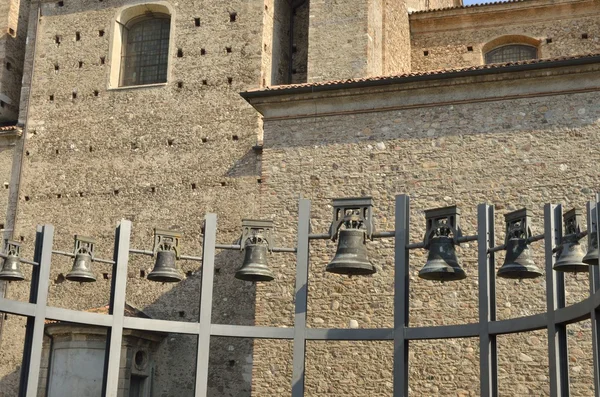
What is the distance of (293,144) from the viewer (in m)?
14.3

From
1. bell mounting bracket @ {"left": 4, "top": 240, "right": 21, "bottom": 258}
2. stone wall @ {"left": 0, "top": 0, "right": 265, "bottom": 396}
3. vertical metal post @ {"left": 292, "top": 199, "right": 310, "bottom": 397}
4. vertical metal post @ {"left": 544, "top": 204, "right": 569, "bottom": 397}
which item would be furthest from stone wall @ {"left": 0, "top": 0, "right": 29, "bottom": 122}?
vertical metal post @ {"left": 544, "top": 204, "right": 569, "bottom": 397}

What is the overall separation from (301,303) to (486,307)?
159cm

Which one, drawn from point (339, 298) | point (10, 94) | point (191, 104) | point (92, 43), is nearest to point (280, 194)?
point (339, 298)

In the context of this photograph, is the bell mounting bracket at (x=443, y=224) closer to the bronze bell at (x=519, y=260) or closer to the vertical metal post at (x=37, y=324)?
the bronze bell at (x=519, y=260)

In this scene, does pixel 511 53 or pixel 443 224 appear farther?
pixel 511 53

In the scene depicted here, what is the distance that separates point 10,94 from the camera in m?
19.6

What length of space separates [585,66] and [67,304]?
990 cm

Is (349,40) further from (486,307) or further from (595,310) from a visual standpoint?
(595,310)

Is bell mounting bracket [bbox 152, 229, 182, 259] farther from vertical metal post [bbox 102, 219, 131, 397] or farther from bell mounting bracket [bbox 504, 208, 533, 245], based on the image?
bell mounting bracket [bbox 504, 208, 533, 245]

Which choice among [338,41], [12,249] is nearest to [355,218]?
[12,249]

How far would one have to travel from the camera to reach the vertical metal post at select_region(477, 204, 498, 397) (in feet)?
23.5

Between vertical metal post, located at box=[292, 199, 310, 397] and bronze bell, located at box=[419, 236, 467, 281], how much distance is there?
3.35 ft

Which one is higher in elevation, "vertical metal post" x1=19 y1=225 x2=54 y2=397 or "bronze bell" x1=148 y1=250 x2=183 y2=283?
"bronze bell" x1=148 y1=250 x2=183 y2=283

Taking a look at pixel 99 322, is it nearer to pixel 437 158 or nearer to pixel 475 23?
pixel 437 158
